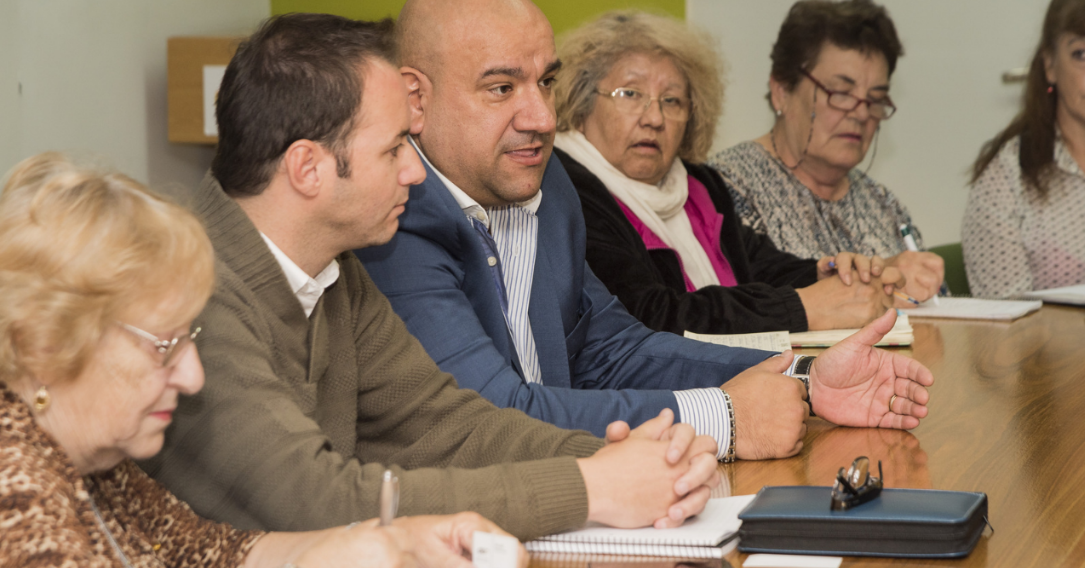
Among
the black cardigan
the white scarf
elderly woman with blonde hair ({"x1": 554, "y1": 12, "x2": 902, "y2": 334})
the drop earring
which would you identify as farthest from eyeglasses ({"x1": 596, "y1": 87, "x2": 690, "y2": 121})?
the drop earring

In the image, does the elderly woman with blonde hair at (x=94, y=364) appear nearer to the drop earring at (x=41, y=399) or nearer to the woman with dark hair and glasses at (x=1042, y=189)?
the drop earring at (x=41, y=399)

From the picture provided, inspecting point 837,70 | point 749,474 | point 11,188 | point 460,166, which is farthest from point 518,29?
point 837,70

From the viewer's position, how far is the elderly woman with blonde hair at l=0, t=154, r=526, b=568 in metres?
0.79

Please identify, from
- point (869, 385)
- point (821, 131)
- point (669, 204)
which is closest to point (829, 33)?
point (821, 131)

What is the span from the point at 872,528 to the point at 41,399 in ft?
2.41

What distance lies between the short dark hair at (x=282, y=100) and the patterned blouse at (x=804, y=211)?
6.33 feet

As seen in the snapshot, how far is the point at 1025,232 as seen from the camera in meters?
3.14

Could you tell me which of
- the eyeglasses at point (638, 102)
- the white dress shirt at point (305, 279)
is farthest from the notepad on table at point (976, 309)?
the white dress shirt at point (305, 279)

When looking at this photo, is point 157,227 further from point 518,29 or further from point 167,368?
point 518,29

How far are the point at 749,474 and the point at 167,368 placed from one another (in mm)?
713

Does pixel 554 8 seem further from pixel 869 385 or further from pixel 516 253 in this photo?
pixel 869 385

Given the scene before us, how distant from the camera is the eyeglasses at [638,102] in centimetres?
256

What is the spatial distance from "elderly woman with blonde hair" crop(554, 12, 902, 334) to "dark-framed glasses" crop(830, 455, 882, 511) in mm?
1160

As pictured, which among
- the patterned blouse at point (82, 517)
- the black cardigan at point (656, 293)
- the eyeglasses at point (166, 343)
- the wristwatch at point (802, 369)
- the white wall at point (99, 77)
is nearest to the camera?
the patterned blouse at point (82, 517)
